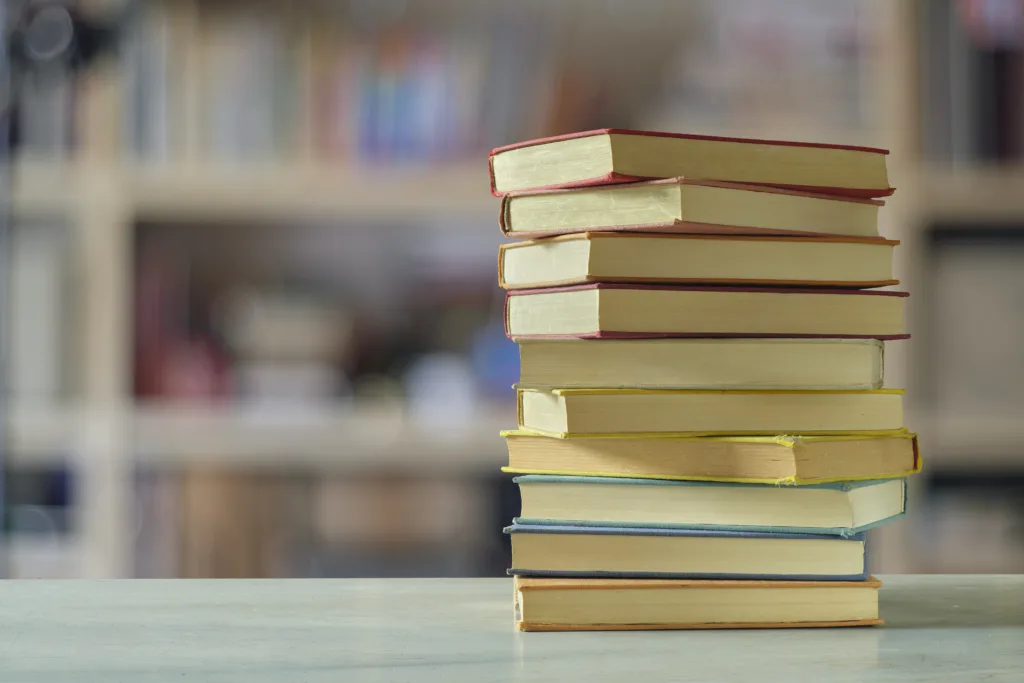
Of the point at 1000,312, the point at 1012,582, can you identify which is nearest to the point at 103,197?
the point at 1000,312

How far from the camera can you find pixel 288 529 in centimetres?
207

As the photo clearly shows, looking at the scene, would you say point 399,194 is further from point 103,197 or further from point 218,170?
point 103,197

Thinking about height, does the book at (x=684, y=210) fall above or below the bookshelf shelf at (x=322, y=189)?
below

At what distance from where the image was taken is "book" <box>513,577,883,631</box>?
2.01 feet

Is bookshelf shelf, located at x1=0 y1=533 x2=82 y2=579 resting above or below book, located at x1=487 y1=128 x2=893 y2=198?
below

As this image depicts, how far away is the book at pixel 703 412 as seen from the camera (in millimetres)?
618

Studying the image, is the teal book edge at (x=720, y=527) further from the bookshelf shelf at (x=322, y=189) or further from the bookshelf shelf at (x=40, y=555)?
the bookshelf shelf at (x=40, y=555)

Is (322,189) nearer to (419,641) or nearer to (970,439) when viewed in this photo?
(970,439)

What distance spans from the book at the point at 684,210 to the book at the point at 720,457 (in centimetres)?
11

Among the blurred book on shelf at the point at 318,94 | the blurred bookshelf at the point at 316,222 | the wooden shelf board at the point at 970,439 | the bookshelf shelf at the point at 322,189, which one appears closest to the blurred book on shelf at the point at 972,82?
the blurred bookshelf at the point at 316,222

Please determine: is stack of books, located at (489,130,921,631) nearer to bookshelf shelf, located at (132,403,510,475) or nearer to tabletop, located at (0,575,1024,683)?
tabletop, located at (0,575,1024,683)

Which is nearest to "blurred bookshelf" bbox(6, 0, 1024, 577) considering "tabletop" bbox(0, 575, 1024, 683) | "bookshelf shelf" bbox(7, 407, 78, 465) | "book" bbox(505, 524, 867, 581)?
"bookshelf shelf" bbox(7, 407, 78, 465)

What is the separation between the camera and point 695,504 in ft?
2.03

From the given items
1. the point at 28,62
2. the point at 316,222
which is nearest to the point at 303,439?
the point at 316,222
